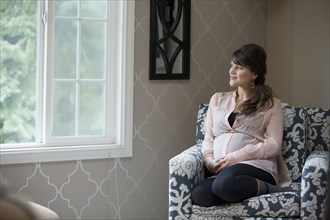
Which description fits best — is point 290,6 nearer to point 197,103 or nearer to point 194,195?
point 197,103

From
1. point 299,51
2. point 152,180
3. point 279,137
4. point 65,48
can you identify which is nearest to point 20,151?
point 65,48

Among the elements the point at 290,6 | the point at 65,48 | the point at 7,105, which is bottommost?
the point at 7,105

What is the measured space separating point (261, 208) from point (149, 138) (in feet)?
3.49

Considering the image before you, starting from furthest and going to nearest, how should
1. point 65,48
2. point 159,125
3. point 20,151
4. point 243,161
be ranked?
point 159,125
point 65,48
point 20,151
point 243,161

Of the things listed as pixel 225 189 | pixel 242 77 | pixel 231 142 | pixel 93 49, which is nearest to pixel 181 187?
pixel 225 189

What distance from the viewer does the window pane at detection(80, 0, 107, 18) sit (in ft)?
10.1

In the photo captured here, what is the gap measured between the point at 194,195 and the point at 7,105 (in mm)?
1213

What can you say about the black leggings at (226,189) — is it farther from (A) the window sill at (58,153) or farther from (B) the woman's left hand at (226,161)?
(A) the window sill at (58,153)

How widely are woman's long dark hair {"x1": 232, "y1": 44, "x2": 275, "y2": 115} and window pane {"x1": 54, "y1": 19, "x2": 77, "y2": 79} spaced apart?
0.95 metres

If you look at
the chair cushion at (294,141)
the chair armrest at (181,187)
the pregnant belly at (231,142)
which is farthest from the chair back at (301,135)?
the chair armrest at (181,187)

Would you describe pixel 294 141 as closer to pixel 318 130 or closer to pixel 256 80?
pixel 318 130

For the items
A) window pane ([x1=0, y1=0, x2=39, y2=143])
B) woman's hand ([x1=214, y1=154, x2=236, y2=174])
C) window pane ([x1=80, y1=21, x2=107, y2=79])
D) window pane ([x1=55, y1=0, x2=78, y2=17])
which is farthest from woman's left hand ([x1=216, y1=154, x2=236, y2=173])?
window pane ([x1=55, y1=0, x2=78, y2=17])

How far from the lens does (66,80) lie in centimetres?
304

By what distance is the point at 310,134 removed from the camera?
2914 mm
